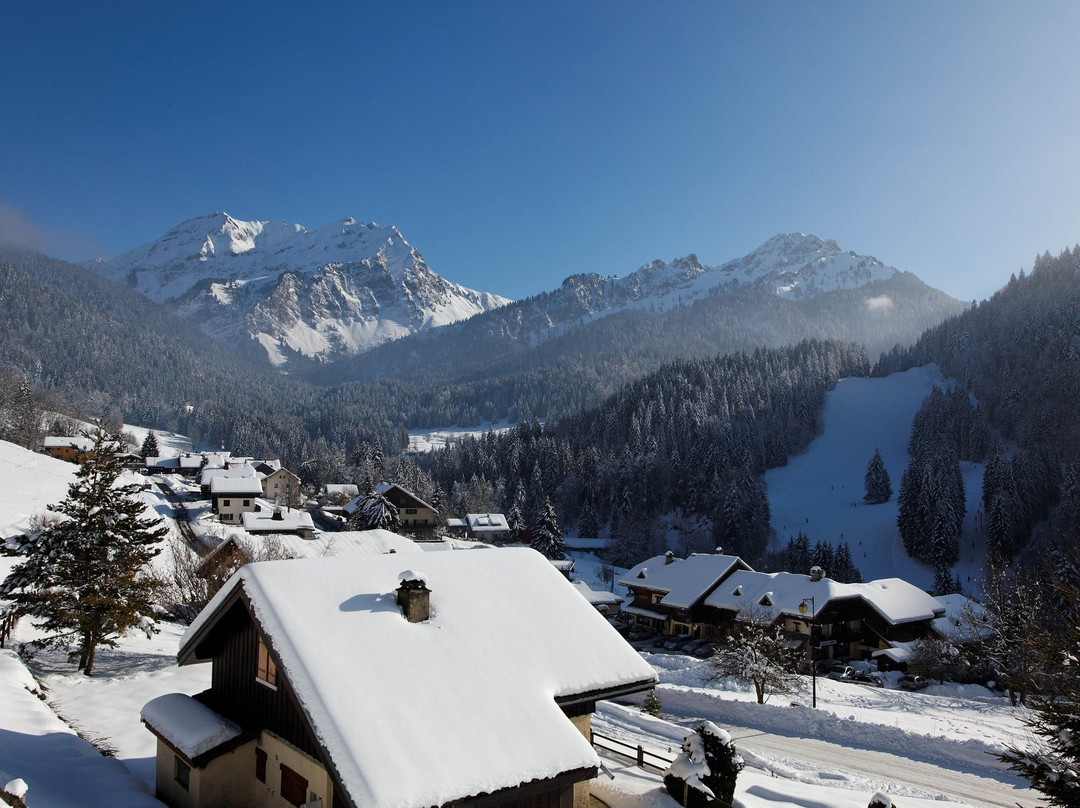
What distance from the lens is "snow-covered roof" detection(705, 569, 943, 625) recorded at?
4900cm

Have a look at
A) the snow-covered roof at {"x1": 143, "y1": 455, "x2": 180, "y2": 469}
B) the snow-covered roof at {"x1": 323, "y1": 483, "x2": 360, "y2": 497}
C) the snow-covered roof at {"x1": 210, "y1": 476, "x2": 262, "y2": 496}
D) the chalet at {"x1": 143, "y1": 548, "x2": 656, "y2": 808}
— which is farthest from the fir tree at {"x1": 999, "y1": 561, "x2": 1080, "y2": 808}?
the snow-covered roof at {"x1": 143, "y1": 455, "x2": 180, "y2": 469}

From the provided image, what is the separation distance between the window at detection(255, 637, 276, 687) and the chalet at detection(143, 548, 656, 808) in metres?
0.04

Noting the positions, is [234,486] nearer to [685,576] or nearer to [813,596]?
[685,576]

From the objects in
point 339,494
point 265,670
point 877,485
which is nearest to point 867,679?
point 265,670

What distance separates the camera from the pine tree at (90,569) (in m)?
21.0

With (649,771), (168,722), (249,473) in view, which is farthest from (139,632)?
(249,473)

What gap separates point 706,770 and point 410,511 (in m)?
82.5

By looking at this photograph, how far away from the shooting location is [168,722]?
1225 centimetres

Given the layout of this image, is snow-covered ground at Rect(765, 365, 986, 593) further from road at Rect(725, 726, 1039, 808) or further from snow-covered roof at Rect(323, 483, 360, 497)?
snow-covered roof at Rect(323, 483, 360, 497)

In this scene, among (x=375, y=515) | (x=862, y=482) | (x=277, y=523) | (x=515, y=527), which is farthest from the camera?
(x=862, y=482)

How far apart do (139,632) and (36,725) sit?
17819 millimetres

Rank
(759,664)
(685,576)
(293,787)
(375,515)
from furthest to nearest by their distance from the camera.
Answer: (375,515)
(685,576)
(759,664)
(293,787)

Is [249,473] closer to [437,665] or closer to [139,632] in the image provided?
[139,632]

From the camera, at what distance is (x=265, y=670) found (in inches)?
456
